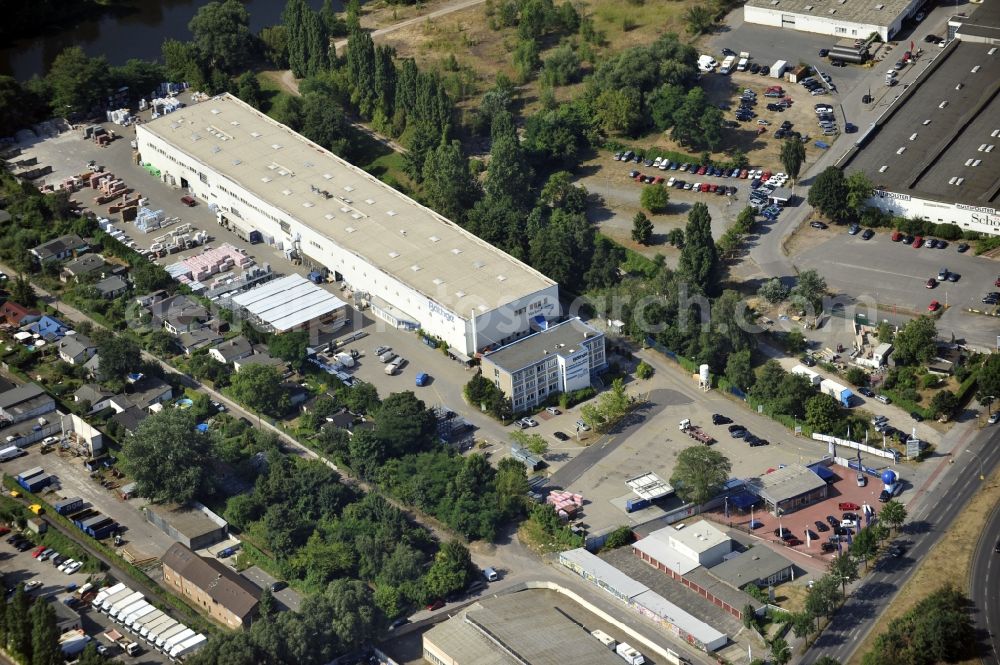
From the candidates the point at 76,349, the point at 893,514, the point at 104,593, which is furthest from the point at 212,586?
the point at 893,514

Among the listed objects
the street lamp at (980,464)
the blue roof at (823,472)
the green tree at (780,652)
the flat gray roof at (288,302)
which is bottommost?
the green tree at (780,652)

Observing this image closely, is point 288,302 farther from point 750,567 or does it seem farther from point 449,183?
point 750,567

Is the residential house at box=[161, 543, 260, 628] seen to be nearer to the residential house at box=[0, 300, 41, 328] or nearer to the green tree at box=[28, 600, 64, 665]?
the green tree at box=[28, 600, 64, 665]

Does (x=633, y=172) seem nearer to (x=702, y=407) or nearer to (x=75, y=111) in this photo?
(x=702, y=407)

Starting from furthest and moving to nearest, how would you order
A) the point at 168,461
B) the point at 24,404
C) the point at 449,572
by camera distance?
the point at 24,404 < the point at 168,461 < the point at 449,572

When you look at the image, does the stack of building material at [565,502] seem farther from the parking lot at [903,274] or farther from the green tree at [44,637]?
the green tree at [44,637]

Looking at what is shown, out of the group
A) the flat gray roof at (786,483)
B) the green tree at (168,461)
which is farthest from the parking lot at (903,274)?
the green tree at (168,461)
